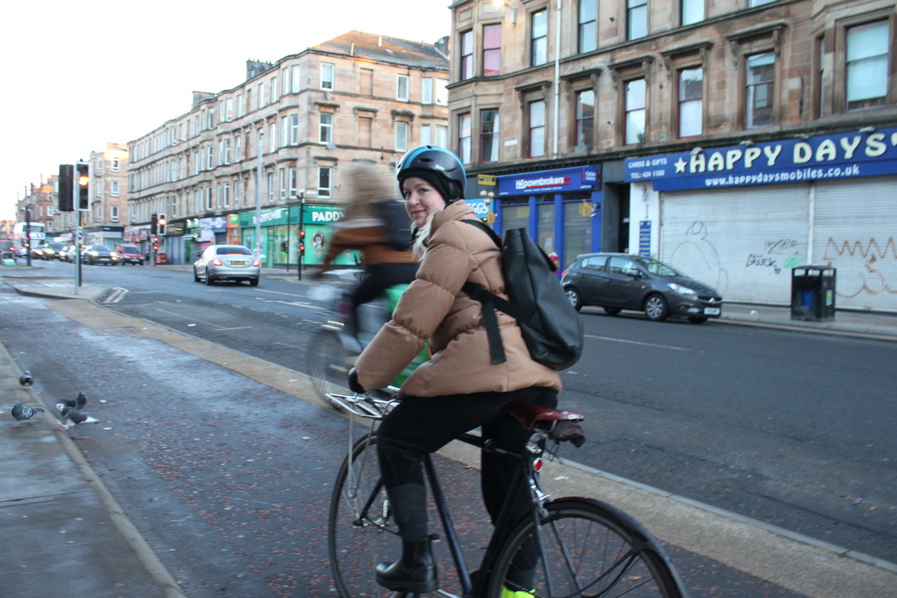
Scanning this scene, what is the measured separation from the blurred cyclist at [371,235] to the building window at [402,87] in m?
50.4

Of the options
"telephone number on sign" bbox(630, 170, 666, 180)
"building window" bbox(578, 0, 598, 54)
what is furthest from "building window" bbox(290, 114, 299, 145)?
"telephone number on sign" bbox(630, 170, 666, 180)

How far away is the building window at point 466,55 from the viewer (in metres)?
32.4

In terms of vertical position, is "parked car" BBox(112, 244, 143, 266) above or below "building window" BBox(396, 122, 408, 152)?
below

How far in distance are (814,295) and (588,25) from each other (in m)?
14.7

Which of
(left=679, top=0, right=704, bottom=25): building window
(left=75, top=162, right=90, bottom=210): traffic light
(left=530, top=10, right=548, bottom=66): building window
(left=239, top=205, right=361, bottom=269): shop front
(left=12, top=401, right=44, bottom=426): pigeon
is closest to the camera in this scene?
(left=12, top=401, right=44, bottom=426): pigeon

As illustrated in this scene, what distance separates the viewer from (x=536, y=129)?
2992 cm

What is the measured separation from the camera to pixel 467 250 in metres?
2.45

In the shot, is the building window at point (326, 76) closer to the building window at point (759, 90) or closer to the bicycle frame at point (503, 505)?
the building window at point (759, 90)

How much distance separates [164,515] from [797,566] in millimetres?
3261

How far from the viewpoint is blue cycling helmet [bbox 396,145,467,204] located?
2732mm

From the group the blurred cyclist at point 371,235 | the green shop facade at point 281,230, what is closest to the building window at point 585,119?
the green shop facade at point 281,230

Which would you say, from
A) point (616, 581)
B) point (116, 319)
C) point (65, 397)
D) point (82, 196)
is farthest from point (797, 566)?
point (82, 196)

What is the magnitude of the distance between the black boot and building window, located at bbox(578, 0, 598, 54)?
2691 cm

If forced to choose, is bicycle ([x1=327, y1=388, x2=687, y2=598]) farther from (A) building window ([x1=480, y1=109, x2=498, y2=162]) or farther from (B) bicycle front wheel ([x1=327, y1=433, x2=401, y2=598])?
(A) building window ([x1=480, y1=109, x2=498, y2=162])
